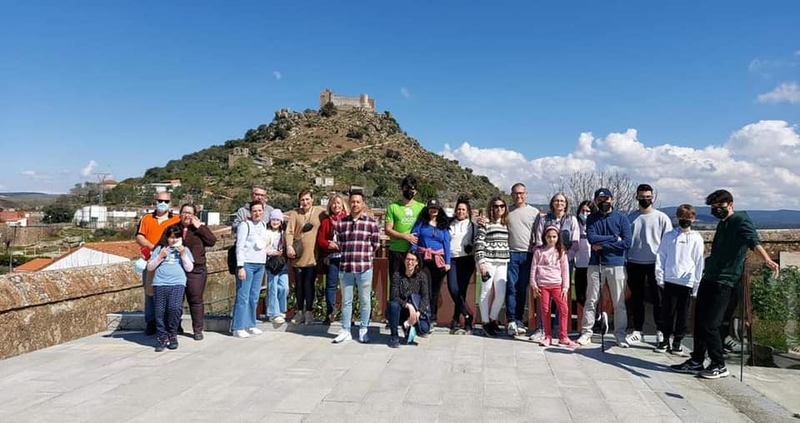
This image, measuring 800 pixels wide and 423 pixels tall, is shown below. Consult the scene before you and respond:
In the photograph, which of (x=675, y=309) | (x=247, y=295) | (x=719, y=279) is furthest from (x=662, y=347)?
(x=247, y=295)

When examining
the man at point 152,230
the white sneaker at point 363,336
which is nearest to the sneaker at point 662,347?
the white sneaker at point 363,336

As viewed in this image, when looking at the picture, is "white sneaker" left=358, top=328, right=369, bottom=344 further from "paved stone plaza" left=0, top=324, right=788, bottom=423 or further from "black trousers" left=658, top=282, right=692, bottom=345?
"black trousers" left=658, top=282, right=692, bottom=345

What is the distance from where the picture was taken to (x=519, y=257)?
587 centimetres

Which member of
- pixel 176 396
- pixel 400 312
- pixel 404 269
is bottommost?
pixel 176 396

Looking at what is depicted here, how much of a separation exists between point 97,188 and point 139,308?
89490 mm

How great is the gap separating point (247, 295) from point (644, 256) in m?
4.34

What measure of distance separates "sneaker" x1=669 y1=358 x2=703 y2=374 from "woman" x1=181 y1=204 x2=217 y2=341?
15.7 feet

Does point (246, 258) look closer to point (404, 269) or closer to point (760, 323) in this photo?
Answer: point (404, 269)

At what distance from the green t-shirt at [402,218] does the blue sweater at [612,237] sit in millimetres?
1873

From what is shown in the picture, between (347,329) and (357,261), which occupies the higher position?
(357,261)

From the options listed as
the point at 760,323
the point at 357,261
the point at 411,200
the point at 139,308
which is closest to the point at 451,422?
the point at 357,261

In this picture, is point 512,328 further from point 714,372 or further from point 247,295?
point 247,295

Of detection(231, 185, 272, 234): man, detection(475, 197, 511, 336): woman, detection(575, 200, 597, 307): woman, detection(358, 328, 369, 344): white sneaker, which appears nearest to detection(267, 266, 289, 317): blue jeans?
detection(231, 185, 272, 234): man

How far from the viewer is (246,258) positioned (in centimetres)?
585
